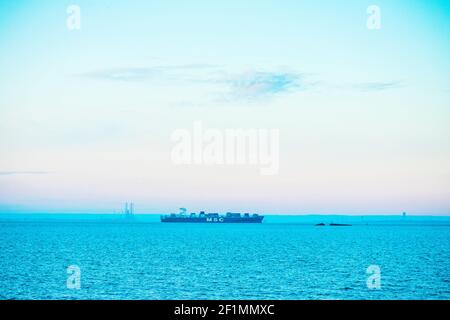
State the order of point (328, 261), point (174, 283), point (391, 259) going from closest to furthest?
point (174, 283), point (328, 261), point (391, 259)

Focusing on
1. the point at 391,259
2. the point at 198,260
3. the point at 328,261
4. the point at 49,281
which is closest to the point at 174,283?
the point at 49,281

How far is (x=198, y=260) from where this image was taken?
8150cm

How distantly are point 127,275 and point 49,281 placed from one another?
8.94 metres

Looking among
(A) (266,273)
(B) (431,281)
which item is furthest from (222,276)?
(B) (431,281)
